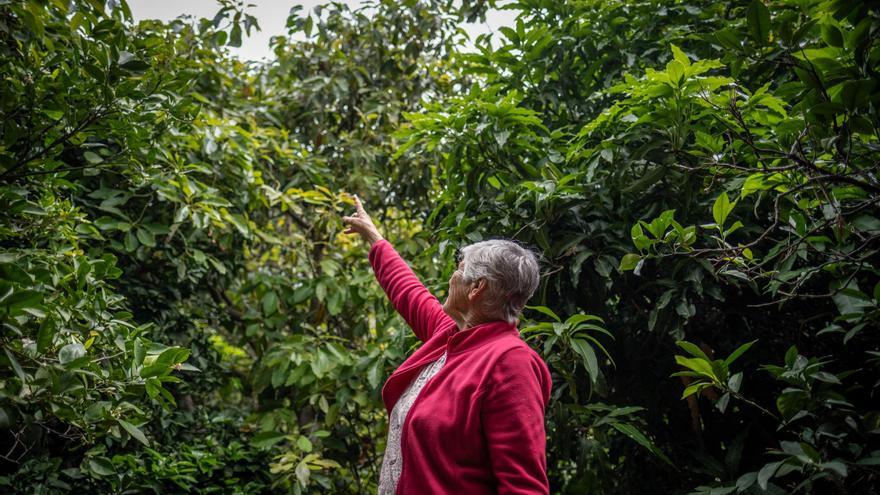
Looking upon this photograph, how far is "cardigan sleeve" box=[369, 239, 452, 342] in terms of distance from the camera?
1857mm

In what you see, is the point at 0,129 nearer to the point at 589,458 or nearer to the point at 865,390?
the point at 589,458

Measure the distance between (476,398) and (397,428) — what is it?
289mm

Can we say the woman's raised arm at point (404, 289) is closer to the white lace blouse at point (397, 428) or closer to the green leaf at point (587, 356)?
the white lace blouse at point (397, 428)

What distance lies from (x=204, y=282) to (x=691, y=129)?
9.21ft

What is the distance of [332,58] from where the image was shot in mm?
4426

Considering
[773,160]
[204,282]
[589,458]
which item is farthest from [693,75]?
[204,282]

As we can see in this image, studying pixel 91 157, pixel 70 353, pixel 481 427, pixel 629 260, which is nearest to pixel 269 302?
pixel 91 157

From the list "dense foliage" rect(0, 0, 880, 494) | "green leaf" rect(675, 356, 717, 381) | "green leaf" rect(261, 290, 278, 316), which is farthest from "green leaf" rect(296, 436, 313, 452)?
"green leaf" rect(675, 356, 717, 381)

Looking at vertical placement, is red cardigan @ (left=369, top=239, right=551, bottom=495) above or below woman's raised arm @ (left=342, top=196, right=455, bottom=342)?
below

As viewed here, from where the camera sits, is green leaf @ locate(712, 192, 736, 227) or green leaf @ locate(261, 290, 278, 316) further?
green leaf @ locate(261, 290, 278, 316)

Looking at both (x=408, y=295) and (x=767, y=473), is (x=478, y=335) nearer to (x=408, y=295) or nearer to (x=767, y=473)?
(x=408, y=295)

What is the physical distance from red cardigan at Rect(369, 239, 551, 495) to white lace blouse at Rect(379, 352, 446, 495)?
0.25 ft

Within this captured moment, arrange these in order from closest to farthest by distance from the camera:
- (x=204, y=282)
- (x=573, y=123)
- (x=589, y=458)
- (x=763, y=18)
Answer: (x=763, y=18), (x=589, y=458), (x=573, y=123), (x=204, y=282)

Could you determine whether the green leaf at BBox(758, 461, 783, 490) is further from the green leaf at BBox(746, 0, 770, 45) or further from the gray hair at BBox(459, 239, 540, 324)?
the green leaf at BBox(746, 0, 770, 45)
